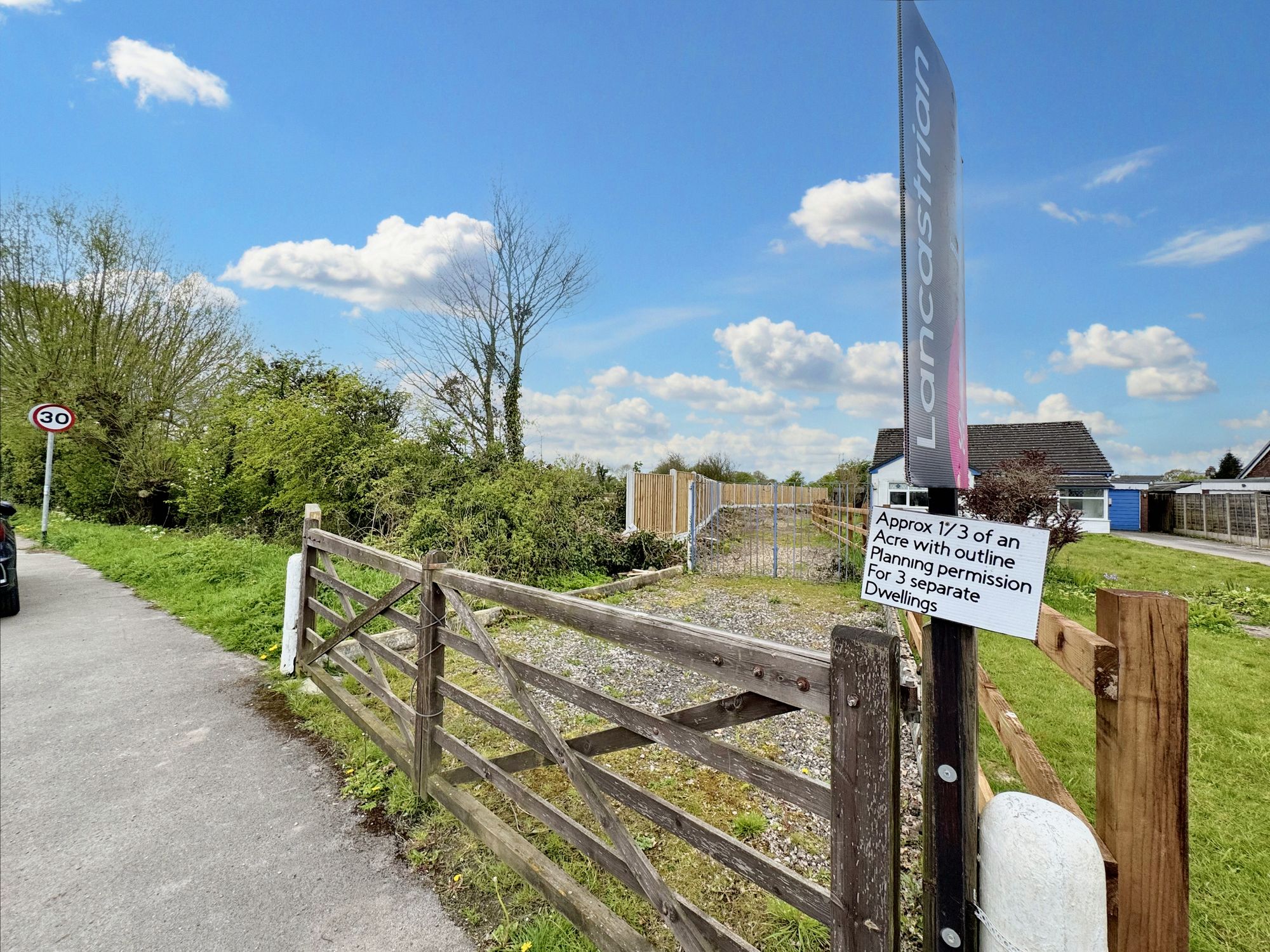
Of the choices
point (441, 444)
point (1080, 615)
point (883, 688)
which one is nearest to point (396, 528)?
point (441, 444)

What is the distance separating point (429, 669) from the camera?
9.83ft

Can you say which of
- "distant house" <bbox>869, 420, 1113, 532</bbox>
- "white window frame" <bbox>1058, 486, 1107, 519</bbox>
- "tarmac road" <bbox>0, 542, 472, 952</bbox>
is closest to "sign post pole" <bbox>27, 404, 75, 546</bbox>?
"tarmac road" <bbox>0, 542, 472, 952</bbox>

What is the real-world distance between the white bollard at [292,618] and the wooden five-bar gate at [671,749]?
1765 mm

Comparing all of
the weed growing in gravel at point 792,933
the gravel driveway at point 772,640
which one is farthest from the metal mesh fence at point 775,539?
the weed growing in gravel at point 792,933

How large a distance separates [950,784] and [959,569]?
477 millimetres

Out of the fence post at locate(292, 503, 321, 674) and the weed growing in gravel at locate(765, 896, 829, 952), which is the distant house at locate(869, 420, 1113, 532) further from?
the weed growing in gravel at locate(765, 896, 829, 952)

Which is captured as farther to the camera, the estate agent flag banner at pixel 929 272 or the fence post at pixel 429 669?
the fence post at pixel 429 669

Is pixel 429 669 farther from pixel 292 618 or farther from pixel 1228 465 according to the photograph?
pixel 1228 465

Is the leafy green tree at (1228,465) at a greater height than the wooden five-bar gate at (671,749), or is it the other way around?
the leafy green tree at (1228,465)

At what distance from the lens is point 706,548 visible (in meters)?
13.0

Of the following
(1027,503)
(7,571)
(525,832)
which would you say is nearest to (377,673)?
(525,832)

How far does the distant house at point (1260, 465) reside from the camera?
81.4 feet

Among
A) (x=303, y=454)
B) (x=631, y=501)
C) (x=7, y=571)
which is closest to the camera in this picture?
(x=7, y=571)

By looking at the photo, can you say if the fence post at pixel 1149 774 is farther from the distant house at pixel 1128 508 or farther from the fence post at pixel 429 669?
the distant house at pixel 1128 508
